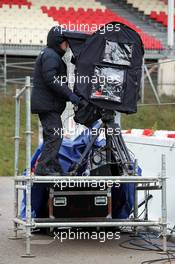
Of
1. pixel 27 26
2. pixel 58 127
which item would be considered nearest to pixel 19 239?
pixel 58 127

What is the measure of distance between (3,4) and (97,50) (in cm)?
2148

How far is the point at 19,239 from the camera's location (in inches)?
347

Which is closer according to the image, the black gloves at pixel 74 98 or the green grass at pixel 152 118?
the black gloves at pixel 74 98

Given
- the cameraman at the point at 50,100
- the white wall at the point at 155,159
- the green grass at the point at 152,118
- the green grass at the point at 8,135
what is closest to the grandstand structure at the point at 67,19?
the green grass at the point at 8,135

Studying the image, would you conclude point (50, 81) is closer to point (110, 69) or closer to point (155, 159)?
point (110, 69)

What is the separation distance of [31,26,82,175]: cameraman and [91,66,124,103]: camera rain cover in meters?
0.24

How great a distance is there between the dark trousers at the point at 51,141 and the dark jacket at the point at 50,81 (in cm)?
10

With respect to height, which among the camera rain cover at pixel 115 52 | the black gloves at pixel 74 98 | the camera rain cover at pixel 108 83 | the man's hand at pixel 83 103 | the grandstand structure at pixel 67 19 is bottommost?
the man's hand at pixel 83 103

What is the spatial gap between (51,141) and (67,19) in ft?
70.9

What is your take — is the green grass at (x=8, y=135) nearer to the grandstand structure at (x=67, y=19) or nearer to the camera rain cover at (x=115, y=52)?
the grandstand structure at (x=67, y=19)

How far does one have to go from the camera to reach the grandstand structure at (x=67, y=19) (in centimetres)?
2622

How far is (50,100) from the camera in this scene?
26.9 ft

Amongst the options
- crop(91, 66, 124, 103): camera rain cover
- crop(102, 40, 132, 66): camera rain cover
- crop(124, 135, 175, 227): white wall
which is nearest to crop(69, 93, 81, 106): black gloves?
crop(91, 66, 124, 103): camera rain cover

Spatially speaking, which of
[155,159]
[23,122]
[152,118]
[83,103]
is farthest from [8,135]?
[83,103]
